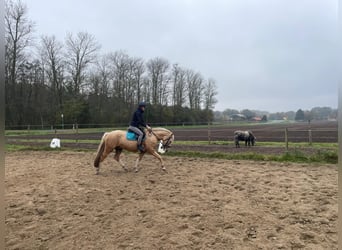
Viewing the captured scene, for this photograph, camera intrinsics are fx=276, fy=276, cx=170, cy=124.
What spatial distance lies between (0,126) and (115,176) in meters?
6.14

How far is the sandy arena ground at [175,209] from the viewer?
3.37m

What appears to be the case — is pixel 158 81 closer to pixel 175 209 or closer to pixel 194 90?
pixel 194 90

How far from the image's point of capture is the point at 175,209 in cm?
435

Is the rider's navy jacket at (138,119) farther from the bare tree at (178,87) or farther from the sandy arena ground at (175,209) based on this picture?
the bare tree at (178,87)

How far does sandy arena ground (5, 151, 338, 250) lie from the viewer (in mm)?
3365

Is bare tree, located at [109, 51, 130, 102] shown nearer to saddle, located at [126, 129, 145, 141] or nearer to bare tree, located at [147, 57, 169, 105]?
bare tree, located at [147, 57, 169, 105]

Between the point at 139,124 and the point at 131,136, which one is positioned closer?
the point at 139,124

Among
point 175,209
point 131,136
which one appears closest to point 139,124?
point 131,136

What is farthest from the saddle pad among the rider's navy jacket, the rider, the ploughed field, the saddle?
the ploughed field

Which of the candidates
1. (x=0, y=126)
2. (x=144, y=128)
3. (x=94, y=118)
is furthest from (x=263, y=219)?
(x=94, y=118)

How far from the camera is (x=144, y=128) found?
732cm

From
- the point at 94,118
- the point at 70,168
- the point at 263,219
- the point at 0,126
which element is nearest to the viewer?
the point at 0,126

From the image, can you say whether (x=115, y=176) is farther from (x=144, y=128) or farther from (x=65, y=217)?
(x=65, y=217)

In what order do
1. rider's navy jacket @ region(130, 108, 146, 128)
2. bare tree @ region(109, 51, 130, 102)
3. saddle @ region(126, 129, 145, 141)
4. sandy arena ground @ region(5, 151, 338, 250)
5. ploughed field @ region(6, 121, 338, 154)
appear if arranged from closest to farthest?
sandy arena ground @ region(5, 151, 338, 250) < rider's navy jacket @ region(130, 108, 146, 128) < saddle @ region(126, 129, 145, 141) < ploughed field @ region(6, 121, 338, 154) < bare tree @ region(109, 51, 130, 102)
